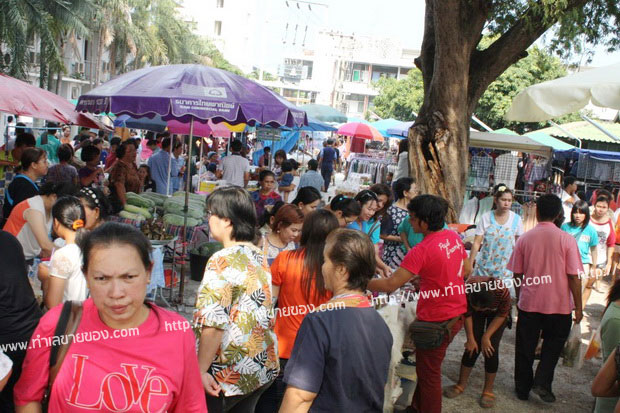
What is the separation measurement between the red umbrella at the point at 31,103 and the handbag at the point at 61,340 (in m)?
6.07

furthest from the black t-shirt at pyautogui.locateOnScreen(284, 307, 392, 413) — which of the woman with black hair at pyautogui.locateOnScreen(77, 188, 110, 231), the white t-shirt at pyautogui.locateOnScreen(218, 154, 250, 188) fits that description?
the white t-shirt at pyautogui.locateOnScreen(218, 154, 250, 188)

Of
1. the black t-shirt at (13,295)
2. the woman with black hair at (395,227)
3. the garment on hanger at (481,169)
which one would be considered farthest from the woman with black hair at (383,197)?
the garment on hanger at (481,169)

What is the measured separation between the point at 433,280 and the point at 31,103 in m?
5.99

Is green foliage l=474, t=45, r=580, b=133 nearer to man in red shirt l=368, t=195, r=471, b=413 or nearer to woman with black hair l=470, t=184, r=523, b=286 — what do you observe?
woman with black hair l=470, t=184, r=523, b=286

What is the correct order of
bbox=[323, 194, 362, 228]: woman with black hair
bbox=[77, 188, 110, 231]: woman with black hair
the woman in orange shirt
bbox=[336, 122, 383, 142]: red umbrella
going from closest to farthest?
1. the woman in orange shirt
2. bbox=[77, 188, 110, 231]: woman with black hair
3. bbox=[323, 194, 362, 228]: woman with black hair
4. bbox=[336, 122, 383, 142]: red umbrella

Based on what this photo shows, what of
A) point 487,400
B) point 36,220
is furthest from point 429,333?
point 36,220

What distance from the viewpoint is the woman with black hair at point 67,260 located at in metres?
3.29

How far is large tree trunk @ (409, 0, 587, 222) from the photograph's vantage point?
7793 millimetres

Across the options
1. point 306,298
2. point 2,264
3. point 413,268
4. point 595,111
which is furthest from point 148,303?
point 595,111

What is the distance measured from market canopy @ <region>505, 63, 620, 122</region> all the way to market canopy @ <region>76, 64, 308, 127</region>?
2637 mm

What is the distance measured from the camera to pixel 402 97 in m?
43.8

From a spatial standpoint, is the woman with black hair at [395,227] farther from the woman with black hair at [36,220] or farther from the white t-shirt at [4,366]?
the white t-shirt at [4,366]

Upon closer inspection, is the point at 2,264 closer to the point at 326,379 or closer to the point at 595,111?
the point at 326,379

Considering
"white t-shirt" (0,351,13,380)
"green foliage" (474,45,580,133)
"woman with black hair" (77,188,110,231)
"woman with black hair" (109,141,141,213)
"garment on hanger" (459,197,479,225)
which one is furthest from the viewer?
"green foliage" (474,45,580,133)
